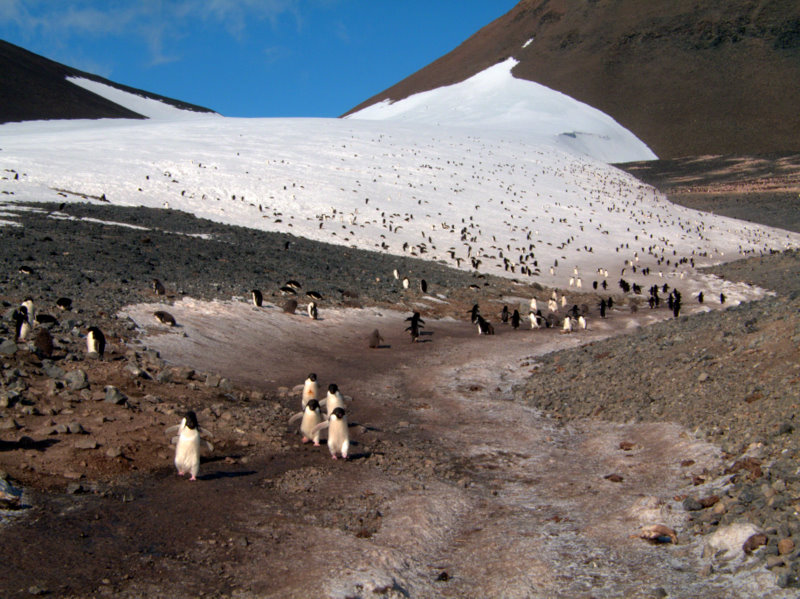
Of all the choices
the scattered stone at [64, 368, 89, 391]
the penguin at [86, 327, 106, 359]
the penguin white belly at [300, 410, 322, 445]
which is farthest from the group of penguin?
the penguin white belly at [300, 410, 322, 445]

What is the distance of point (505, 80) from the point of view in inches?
4818

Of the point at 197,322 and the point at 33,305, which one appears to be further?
the point at 197,322

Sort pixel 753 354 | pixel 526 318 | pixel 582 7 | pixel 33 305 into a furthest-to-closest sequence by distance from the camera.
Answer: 1. pixel 582 7
2. pixel 526 318
3. pixel 33 305
4. pixel 753 354

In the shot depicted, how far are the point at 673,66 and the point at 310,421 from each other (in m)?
128

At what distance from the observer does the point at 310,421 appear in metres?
10.3

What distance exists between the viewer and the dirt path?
6074 mm

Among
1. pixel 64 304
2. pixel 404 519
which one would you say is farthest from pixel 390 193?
pixel 404 519

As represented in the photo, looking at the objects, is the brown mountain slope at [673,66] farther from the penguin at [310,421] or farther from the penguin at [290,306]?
the penguin at [310,421]

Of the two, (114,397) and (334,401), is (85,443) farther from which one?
(334,401)

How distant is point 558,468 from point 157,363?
292 inches

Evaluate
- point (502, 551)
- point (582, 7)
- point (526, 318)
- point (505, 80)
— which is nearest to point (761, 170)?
point (505, 80)

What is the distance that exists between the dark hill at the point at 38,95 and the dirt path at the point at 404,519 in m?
86.3

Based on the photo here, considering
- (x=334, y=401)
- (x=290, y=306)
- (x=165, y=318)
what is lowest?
(x=334, y=401)

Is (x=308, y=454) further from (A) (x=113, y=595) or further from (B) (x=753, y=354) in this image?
(B) (x=753, y=354)
